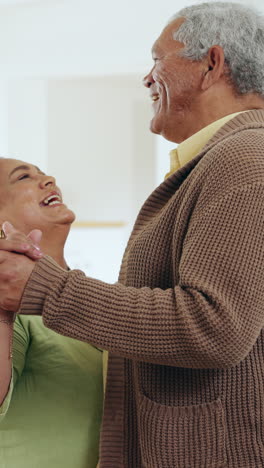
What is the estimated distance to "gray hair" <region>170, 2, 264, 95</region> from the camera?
1.30 m

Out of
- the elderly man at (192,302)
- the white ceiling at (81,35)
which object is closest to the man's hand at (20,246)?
the elderly man at (192,302)

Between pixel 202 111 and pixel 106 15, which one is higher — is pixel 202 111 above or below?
below

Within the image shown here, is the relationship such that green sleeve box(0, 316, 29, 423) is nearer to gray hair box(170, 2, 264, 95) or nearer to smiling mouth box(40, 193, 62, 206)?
smiling mouth box(40, 193, 62, 206)

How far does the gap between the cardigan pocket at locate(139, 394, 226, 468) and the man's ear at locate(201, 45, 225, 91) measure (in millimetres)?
669

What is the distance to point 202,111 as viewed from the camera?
53.7 inches

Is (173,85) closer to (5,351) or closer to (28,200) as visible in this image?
(28,200)

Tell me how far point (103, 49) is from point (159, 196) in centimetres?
270

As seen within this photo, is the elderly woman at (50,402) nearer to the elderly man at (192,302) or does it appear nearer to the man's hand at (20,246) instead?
the elderly man at (192,302)

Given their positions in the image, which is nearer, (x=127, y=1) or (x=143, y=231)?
(x=143, y=231)

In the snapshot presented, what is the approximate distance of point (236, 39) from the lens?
4.26 feet

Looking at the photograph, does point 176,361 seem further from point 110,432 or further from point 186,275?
point 110,432

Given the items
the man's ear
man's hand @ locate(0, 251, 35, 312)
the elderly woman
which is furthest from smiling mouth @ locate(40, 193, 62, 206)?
man's hand @ locate(0, 251, 35, 312)

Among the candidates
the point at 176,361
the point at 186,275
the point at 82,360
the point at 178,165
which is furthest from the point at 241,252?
the point at 82,360

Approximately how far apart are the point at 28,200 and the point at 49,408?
54 cm
